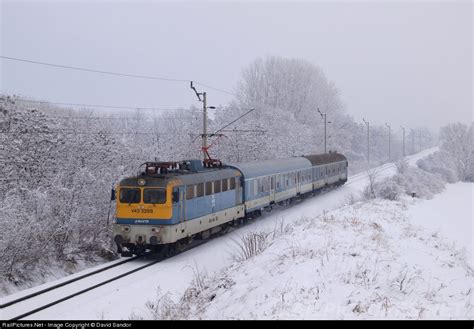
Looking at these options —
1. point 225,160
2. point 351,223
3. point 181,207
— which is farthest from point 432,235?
point 225,160

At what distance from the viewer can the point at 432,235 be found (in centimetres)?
2073

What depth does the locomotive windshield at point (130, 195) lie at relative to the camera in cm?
1728

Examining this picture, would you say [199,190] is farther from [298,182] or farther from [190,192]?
[298,182]

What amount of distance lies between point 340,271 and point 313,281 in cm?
96

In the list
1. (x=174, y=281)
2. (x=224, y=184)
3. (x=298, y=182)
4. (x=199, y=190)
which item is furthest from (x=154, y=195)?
(x=298, y=182)

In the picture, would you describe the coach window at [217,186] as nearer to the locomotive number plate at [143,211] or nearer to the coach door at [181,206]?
the coach door at [181,206]

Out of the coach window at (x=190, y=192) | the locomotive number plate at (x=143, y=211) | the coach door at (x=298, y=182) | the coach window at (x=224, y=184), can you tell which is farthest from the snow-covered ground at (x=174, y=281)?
the coach door at (x=298, y=182)

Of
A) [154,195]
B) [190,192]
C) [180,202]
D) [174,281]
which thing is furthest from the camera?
[190,192]

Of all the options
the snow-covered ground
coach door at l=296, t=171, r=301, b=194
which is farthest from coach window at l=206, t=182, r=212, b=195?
coach door at l=296, t=171, r=301, b=194

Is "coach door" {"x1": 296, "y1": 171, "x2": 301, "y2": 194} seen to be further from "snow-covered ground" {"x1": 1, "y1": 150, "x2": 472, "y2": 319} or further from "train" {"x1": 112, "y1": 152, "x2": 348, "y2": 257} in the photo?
"snow-covered ground" {"x1": 1, "y1": 150, "x2": 472, "y2": 319}

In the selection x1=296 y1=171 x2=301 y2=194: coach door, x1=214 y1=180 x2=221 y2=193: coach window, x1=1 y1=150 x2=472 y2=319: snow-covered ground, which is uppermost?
x1=214 y1=180 x2=221 y2=193: coach window

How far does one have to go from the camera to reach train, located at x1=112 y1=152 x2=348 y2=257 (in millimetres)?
17016

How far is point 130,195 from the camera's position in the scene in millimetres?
17375

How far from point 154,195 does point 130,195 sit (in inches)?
35.5
